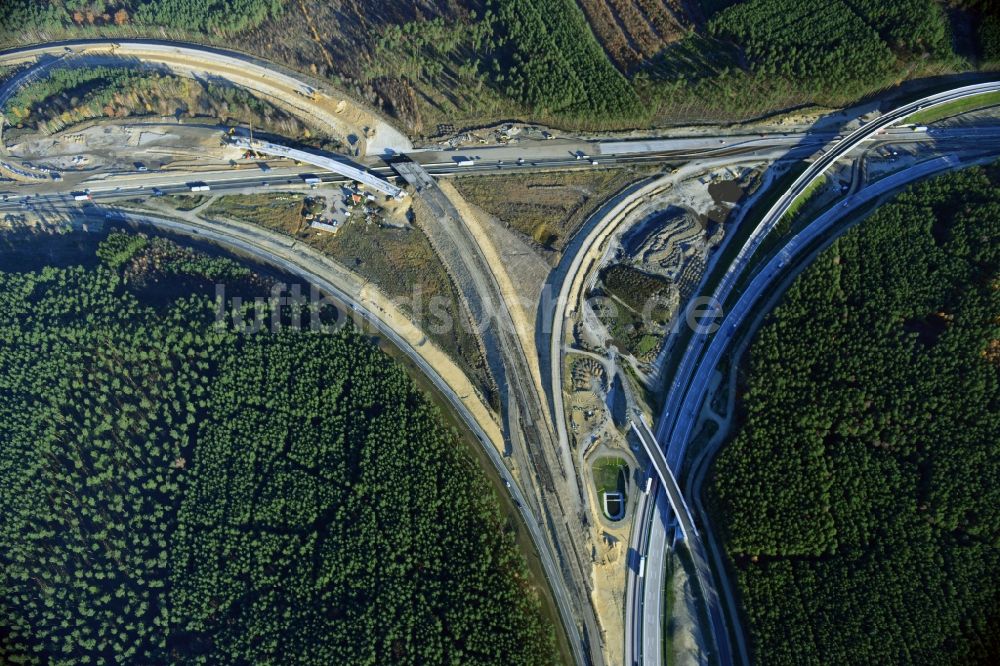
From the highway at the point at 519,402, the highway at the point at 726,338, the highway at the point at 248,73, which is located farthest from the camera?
the highway at the point at 248,73

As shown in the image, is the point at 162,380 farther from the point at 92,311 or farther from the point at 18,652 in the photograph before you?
the point at 18,652

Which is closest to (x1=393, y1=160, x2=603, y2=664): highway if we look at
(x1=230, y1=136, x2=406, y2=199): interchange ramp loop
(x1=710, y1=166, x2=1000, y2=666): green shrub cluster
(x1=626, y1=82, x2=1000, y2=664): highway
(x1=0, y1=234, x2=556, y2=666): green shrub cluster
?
(x1=230, y1=136, x2=406, y2=199): interchange ramp loop

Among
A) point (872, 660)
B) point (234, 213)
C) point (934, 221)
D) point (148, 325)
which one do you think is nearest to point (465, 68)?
point (234, 213)

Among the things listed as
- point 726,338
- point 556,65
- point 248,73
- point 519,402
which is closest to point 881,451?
point 726,338

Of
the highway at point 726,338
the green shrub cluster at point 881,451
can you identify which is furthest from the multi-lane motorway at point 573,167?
the green shrub cluster at point 881,451

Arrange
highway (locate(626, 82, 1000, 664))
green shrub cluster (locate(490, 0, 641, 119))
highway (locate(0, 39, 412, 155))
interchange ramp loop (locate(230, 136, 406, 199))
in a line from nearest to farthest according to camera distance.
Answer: highway (locate(626, 82, 1000, 664)) < interchange ramp loop (locate(230, 136, 406, 199)) < green shrub cluster (locate(490, 0, 641, 119)) < highway (locate(0, 39, 412, 155))

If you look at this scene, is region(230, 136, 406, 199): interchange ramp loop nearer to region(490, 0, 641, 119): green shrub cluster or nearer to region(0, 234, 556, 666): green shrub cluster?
region(0, 234, 556, 666): green shrub cluster

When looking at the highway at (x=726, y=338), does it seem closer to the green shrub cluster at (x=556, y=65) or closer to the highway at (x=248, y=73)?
the green shrub cluster at (x=556, y=65)
